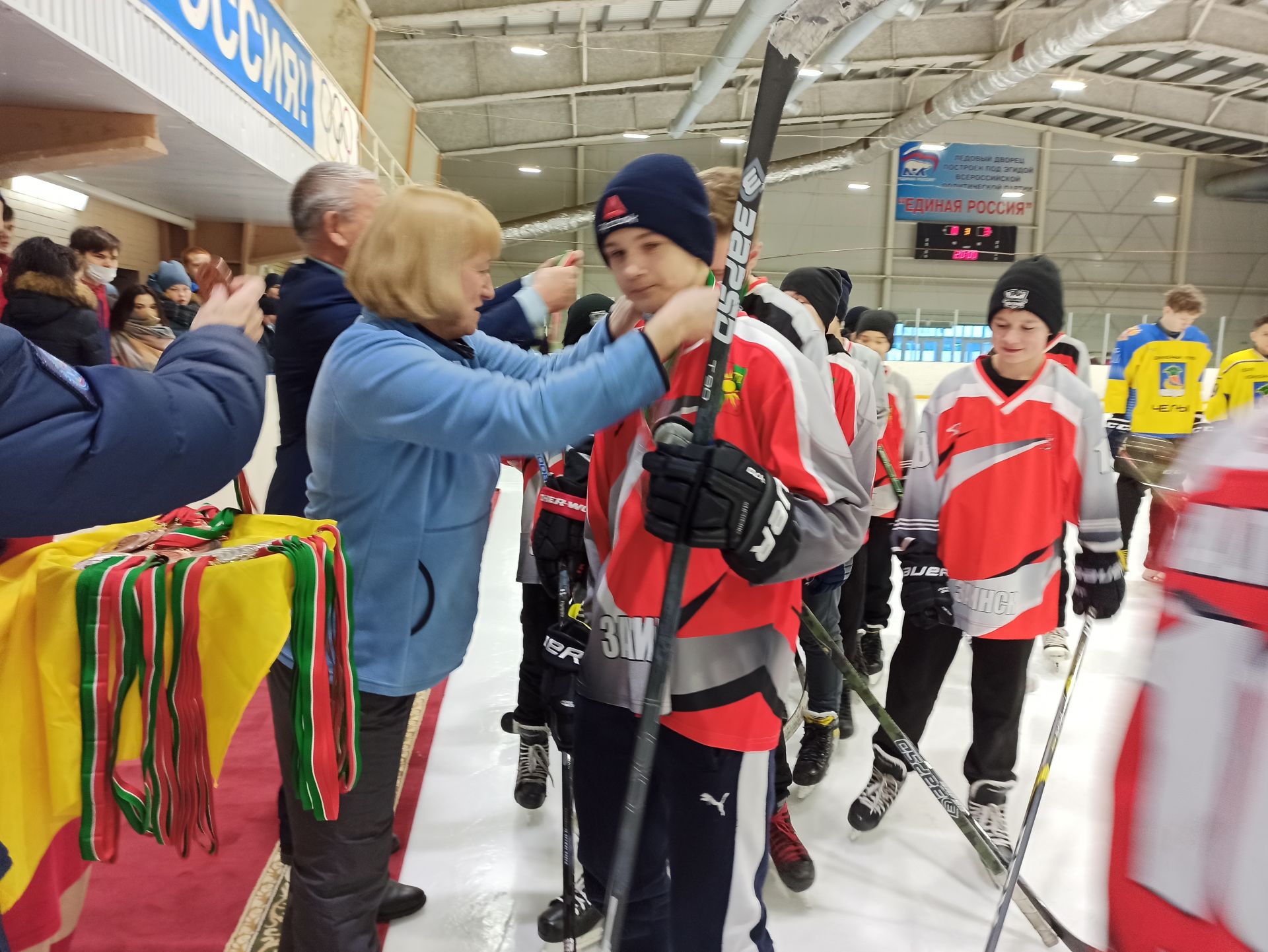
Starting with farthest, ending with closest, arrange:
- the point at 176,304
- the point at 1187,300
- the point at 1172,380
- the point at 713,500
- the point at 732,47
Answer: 1. the point at 732,47
2. the point at 1172,380
3. the point at 1187,300
4. the point at 176,304
5. the point at 713,500

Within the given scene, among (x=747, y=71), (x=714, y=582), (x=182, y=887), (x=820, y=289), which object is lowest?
(x=182, y=887)

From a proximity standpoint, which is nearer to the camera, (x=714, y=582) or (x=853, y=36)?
(x=714, y=582)

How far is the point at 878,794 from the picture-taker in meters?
2.26

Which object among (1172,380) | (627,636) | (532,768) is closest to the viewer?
(627,636)

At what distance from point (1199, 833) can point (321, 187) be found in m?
1.61

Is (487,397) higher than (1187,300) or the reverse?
the reverse

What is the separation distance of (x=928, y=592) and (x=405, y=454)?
56.5 inches

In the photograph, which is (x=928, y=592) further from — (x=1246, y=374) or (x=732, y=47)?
(x=732, y=47)

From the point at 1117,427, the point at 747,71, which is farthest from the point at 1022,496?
the point at 747,71

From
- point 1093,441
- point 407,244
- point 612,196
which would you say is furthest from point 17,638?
point 1093,441

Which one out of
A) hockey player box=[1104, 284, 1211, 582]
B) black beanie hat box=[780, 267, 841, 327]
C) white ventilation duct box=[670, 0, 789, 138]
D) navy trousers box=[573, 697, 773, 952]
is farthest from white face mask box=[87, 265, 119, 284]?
hockey player box=[1104, 284, 1211, 582]

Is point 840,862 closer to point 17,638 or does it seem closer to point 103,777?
point 103,777

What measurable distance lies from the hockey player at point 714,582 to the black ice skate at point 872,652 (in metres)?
2.32

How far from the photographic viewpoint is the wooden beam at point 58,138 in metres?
3.13
